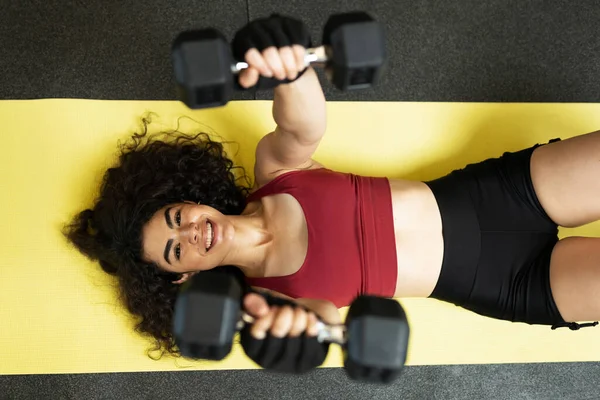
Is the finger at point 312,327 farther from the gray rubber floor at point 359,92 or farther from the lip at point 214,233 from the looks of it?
the gray rubber floor at point 359,92

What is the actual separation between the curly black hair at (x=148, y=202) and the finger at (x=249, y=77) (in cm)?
44

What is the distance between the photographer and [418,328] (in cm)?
153

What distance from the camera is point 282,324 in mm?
851

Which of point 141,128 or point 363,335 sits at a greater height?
point 141,128

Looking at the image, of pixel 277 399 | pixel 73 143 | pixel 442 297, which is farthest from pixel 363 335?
pixel 73 143

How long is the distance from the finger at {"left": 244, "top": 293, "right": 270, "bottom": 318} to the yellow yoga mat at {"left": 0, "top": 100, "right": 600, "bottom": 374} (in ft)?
2.34

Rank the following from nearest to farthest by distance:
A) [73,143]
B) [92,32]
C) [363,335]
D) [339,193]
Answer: [363,335]
[339,193]
[73,143]
[92,32]

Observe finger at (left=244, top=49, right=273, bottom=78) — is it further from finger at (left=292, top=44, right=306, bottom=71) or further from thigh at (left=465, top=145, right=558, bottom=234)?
thigh at (left=465, top=145, right=558, bottom=234)

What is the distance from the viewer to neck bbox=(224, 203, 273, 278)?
4.17 feet

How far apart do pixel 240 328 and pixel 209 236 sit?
37 centimetres

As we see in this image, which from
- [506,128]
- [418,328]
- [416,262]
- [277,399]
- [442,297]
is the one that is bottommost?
[277,399]

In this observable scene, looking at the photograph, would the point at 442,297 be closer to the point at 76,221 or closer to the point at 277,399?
the point at 277,399

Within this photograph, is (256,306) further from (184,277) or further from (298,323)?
(184,277)

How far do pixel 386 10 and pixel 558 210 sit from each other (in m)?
0.82
